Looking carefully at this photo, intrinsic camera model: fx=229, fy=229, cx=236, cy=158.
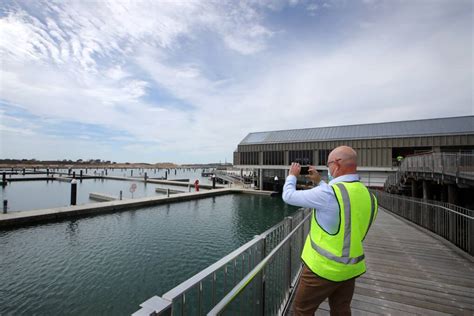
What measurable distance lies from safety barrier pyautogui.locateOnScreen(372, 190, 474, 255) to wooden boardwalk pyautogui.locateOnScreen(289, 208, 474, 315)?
1.05ft

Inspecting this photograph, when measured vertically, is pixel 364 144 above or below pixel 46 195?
above

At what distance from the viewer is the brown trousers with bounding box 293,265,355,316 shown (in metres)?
2.20

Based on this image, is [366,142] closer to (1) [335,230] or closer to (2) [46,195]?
(1) [335,230]

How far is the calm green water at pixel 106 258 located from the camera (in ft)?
22.4

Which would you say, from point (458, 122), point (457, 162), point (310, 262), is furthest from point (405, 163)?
point (458, 122)

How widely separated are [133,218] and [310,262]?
17.0 metres

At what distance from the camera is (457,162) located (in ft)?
34.3

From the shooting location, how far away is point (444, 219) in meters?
7.48

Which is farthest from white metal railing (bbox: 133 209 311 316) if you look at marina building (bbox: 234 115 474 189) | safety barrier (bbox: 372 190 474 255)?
marina building (bbox: 234 115 474 189)

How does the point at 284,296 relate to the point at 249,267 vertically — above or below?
below

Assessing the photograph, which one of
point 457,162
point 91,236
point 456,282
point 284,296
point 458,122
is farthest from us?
point 458,122

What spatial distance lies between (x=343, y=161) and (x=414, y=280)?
4.24m

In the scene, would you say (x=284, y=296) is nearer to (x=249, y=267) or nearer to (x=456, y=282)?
(x=249, y=267)

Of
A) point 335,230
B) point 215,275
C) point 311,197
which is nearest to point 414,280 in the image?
point 335,230
